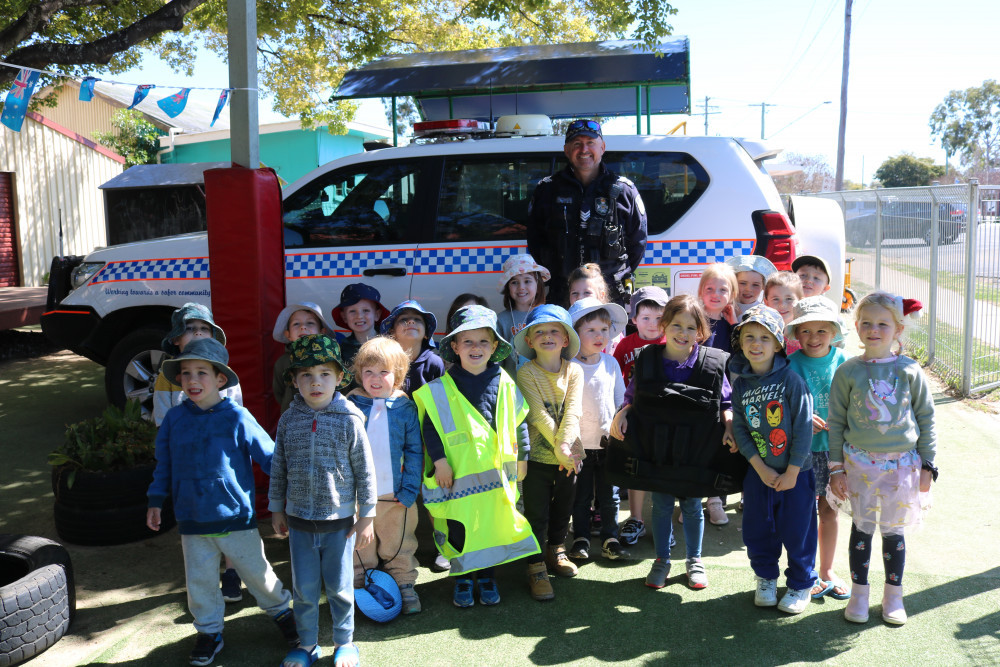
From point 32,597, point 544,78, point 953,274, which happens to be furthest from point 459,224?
point 953,274

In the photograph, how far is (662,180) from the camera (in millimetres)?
5066

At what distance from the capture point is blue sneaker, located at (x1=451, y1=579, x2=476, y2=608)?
11.3 feet

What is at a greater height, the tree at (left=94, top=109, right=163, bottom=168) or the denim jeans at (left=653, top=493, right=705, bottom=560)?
the tree at (left=94, top=109, right=163, bottom=168)

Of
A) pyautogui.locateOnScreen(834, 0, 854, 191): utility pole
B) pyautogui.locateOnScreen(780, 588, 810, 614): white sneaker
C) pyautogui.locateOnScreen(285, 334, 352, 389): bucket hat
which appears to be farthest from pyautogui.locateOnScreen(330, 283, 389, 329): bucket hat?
pyautogui.locateOnScreen(834, 0, 854, 191): utility pole

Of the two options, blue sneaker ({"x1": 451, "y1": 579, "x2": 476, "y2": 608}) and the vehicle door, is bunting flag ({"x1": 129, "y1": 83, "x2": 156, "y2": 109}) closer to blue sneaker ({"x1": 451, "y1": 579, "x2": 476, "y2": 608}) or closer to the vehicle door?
the vehicle door

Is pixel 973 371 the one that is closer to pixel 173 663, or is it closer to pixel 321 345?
pixel 321 345

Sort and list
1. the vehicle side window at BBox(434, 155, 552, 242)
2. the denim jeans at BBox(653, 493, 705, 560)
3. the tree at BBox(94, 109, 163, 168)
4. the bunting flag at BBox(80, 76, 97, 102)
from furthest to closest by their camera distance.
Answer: the tree at BBox(94, 109, 163, 168), the vehicle side window at BBox(434, 155, 552, 242), the bunting flag at BBox(80, 76, 97, 102), the denim jeans at BBox(653, 493, 705, 560)

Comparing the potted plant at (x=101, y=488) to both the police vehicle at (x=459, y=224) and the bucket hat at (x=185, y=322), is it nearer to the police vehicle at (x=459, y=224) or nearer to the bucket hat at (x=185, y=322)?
the bucket hat at (x=185, y=322)

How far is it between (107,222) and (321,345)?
43.7ft

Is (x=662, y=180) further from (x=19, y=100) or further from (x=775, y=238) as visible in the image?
(x=19, y=100)

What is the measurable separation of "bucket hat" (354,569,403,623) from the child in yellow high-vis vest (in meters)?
0.26

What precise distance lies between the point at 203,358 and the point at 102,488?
154 centimetres

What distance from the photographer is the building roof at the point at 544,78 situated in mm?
6199

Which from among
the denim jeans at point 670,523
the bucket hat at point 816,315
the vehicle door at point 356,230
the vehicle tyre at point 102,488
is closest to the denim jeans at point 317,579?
the denim jeans at point 670,523
